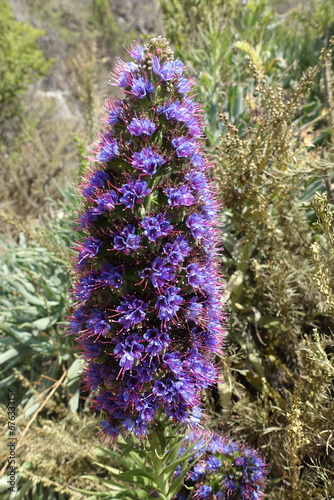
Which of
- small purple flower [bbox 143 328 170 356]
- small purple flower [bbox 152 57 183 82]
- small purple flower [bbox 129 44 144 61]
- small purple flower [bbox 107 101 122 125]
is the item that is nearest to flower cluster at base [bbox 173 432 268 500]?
small purple flower [bbox 143 328 170 356]

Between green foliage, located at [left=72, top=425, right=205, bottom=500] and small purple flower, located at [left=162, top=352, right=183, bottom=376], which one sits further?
green foliage, located at [left=72, top=425, right=205, bottom=500]

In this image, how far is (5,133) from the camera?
805cm

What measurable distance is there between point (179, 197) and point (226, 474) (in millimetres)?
1491

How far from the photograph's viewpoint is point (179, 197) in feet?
5.21

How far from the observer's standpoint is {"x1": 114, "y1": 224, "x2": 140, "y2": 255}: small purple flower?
5.04 ft

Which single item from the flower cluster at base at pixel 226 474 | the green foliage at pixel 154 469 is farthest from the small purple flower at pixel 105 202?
the flower cluster at base at pixel 226 474

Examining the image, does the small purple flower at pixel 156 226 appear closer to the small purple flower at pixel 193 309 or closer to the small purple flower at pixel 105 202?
the small purple flower at pixel 105 202

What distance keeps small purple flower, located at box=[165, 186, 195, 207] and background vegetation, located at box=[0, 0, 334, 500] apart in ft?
1.94

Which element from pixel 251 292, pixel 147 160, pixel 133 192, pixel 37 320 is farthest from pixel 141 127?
pixel 37 320

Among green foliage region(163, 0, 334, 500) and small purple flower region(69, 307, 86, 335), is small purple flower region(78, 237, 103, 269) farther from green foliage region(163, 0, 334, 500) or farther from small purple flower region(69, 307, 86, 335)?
green foliage region(163, 0, 334, 500)

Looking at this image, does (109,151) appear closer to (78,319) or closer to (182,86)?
(182,86)

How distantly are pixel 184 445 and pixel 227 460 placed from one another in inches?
11.7

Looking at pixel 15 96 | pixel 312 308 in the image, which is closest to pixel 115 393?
pixel 312 308

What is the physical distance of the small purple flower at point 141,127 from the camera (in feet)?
5.14
